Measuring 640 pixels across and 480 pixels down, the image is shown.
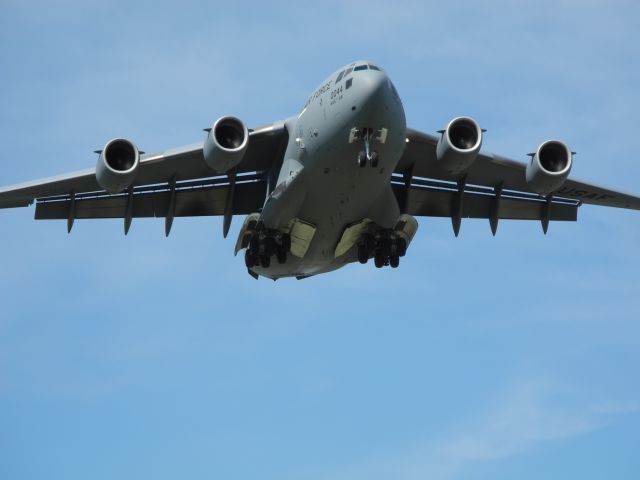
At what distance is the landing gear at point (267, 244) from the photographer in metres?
16.3

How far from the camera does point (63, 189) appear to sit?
16.8 m

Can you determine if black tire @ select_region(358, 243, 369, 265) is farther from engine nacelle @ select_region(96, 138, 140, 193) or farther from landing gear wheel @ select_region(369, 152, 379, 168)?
engine nacelle @ select_region(96, 138, 140, 193)

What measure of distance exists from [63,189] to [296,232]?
357cm

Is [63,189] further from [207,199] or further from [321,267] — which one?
[321,267]

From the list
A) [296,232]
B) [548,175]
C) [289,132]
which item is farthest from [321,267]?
[548,175]

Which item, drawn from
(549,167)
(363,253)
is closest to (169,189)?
(363,253)

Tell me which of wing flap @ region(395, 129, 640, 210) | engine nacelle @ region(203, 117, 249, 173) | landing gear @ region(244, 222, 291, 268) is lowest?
landing gear @ region(244, 222, 291, 268)

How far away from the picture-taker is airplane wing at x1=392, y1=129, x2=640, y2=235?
56.5 feet

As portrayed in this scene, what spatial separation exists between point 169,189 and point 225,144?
259cm

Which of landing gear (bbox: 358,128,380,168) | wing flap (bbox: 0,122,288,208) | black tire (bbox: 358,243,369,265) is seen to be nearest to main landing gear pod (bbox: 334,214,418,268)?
black tire (bbox: 358,243,369,265)

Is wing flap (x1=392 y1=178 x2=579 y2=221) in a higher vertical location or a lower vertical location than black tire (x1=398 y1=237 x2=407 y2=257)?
higher

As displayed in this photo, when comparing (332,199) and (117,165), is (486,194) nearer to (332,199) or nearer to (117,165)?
(332,199)

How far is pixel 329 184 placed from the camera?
15.0 m

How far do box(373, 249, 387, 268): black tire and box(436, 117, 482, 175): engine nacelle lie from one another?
175 cm
